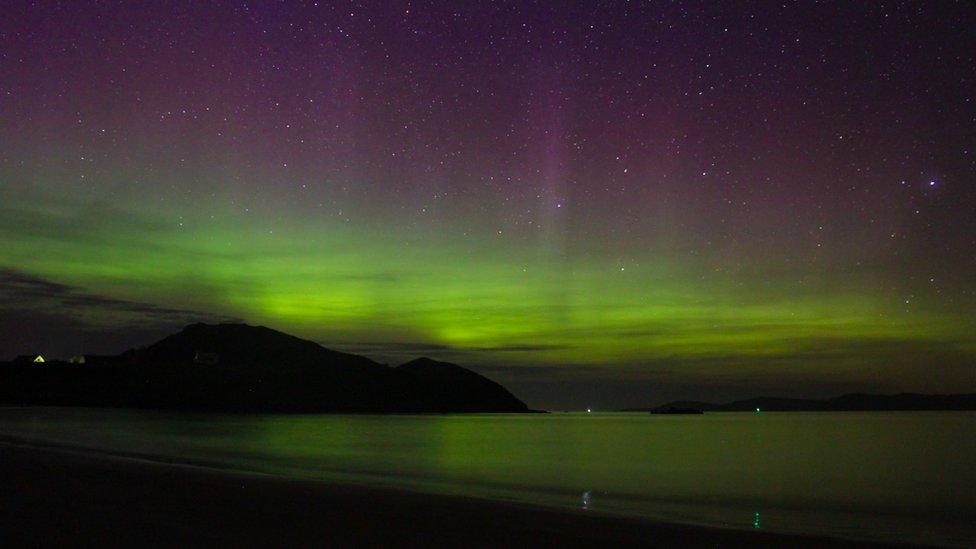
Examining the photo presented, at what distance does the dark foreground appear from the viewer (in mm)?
11367

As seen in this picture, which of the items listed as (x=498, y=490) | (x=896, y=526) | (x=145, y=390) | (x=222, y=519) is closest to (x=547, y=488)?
(x=498, y=490)

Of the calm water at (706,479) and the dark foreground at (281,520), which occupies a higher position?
the dark foreground at (281,520)

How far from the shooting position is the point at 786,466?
39.6m

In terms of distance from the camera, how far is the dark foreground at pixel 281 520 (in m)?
11.4

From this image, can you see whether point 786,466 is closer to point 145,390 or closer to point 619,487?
point 619,487

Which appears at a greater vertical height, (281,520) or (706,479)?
(281,520)

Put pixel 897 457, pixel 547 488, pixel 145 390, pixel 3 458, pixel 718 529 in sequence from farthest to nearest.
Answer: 1. pixel 145 390
2. pixel 897 457
3. pixel 547 488
4. pixel 3 458
5. pixel 718 529

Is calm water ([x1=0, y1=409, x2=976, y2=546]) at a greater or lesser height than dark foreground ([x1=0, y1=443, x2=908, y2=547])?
lesser

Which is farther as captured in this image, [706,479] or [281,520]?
[706,479]

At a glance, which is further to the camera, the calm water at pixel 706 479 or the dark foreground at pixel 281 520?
the calm water at pixel 706 479

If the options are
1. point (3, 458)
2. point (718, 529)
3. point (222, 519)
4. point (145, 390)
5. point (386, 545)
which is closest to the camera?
point (386, 545)

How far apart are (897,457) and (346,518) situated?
142ft

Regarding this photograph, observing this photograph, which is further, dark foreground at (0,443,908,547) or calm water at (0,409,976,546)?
calm water at (0,409,976,546)

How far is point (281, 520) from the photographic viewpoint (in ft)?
44.3
